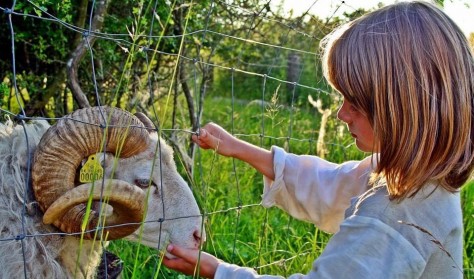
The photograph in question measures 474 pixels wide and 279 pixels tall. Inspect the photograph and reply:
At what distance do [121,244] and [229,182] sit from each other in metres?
1.58

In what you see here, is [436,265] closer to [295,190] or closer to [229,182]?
[295,190]

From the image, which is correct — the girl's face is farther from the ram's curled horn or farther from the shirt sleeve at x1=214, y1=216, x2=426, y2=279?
the ram's curled horn

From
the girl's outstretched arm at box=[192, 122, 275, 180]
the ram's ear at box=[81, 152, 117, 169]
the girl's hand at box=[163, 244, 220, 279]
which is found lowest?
the girl's hand at box=[163, 244, 220, 279]

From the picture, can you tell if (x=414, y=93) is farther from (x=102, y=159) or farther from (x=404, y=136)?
(x=102, y=159)

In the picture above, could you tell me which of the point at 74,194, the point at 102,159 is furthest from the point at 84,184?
the point at 102,159

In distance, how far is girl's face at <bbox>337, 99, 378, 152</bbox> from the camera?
7.18 ft

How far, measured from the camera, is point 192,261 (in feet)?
7.67

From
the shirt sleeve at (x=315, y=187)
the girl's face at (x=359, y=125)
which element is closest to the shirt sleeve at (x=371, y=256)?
the girl's face at (x=359, y=125)

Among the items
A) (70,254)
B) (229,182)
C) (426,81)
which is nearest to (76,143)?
(70,254)

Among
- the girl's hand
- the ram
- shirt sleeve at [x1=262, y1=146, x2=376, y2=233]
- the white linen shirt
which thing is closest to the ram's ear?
the ram

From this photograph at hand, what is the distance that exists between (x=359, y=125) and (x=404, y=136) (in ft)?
0.61

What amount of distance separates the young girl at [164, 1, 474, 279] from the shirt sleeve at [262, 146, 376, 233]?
19.0 inches

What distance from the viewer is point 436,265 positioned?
209 cm

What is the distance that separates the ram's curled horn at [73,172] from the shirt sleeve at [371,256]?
0.96 metres
